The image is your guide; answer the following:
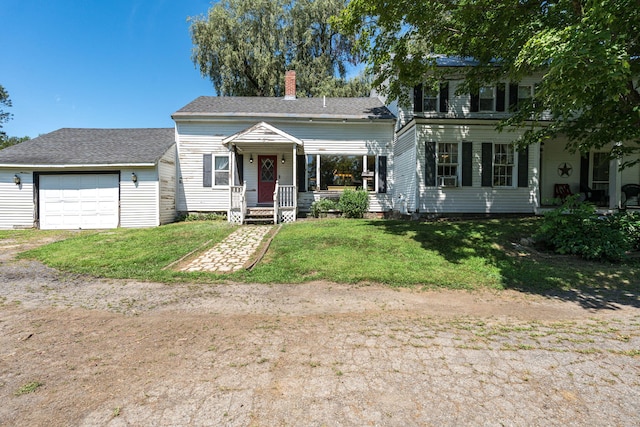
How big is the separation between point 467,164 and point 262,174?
8.83 metres

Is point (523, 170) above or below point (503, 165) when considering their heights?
below

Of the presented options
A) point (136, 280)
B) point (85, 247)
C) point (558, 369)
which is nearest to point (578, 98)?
point (558, 369)

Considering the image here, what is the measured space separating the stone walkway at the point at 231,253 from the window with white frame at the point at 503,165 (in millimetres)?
9385

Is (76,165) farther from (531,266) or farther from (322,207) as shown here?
(531,266)

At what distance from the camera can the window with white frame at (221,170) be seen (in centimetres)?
1404

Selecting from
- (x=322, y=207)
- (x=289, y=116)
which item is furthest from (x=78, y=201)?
(x=322, y=207)

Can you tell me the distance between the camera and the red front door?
1403cm

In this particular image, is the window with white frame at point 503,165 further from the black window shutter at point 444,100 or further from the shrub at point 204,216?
the shrub at point 204,216

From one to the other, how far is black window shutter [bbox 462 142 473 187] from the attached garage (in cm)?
1249

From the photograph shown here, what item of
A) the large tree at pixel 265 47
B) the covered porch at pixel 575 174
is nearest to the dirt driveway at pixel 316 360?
the covered porch at pixel 575 174

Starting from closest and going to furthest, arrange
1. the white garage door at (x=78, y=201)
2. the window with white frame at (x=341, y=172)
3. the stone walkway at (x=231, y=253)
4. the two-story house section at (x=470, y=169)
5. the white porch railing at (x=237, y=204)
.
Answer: the stone walkway at (x=231, y=253), the white porch railing at (x=237, y=204), the two-story house section at (x=470, y=169), the white garage door at (x=78, y=201), the window with white frame at (x=341, y=172)

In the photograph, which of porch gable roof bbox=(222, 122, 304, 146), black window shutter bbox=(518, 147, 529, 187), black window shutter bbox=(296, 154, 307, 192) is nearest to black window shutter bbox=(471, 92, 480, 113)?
black window shutter bbox=(518, 147, 529, 187)

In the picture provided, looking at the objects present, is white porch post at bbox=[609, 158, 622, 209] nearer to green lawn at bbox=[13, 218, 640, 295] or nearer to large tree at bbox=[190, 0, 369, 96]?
→ green lawn at bbox=[13, 218, 640, 295]

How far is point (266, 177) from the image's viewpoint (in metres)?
14.1
